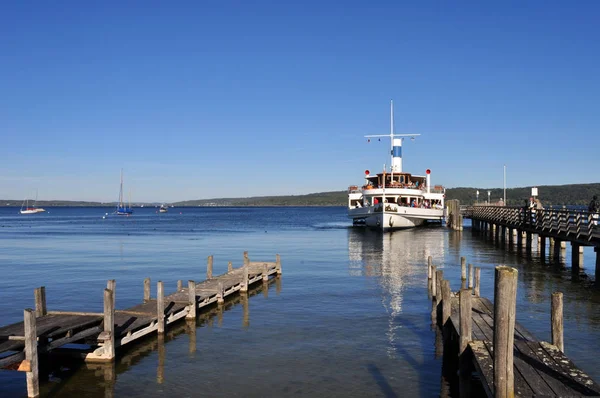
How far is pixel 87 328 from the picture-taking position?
1419cm

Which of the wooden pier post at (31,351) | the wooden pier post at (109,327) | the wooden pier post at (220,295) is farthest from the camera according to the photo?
the wooden pier post at (220,295)

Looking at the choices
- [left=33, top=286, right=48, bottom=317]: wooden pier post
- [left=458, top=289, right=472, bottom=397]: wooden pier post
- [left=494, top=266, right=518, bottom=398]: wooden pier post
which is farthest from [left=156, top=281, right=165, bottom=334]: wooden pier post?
[left=494, top=266, right=518, bottom=398]: wooden pier post

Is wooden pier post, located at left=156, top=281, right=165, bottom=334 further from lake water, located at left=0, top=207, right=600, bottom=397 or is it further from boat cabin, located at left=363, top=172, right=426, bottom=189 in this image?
boat cabin, located at left=363, top=172, right=426, bottom=189

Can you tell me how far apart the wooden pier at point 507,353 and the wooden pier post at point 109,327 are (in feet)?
25.9

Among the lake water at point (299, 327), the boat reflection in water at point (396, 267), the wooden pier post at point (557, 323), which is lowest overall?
the lake water at point (299, 327)

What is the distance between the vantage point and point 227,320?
18391 millimetres

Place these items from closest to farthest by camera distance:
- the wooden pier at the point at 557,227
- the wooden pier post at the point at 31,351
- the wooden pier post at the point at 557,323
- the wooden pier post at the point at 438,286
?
the wooden pier post at the point at 557,323 → the wooden pier post at the point at 31,351 → the wooden pier post at the point at 438,286 → the wooden pier at the point at 557,227

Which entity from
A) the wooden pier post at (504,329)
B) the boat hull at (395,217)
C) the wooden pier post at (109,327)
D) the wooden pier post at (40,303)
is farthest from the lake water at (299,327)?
the boat hull at (395,217)

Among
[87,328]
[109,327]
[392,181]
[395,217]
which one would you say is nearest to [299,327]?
[109,327]

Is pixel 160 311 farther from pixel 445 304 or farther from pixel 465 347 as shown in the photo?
pixel 465 347

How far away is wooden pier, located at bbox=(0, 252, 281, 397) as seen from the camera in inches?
439

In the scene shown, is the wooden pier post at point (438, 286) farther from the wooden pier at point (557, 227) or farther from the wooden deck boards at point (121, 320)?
the wooden pier at point (557, 227)

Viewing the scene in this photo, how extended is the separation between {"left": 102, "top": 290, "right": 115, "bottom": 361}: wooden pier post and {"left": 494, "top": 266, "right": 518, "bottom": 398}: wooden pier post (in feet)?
29.2

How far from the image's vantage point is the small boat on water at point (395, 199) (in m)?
65.9
